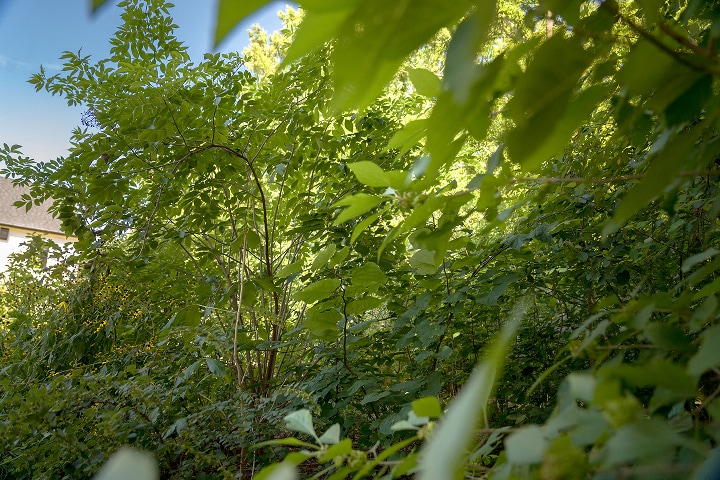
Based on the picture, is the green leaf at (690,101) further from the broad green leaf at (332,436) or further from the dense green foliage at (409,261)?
the broad green leaf at (332,436)

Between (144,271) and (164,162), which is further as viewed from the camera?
(144,271)

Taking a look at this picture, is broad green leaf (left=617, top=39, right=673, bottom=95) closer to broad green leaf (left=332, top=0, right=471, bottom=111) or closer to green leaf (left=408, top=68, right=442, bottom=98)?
broad green leaf (left=332, top=0, right=471, bottom=111)

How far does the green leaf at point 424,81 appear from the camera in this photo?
0.58 meters

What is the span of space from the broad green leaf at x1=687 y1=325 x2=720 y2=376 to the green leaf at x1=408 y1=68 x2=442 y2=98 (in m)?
0.37

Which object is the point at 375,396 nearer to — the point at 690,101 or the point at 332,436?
the point at 332,436

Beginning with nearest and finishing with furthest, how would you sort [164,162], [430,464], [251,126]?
[430,464] → [164,162] → [251,126]

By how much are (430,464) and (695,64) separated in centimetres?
34

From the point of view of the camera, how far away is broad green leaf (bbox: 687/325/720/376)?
0.99ft

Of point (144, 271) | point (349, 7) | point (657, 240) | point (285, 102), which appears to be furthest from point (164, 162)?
point (349, 7)

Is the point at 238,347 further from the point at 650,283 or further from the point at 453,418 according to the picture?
the point at 453,418

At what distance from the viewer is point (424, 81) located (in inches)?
23.3

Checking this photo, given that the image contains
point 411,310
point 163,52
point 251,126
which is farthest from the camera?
point 163,52

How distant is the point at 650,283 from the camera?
1916 millimetres

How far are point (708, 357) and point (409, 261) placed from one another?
73 cm
